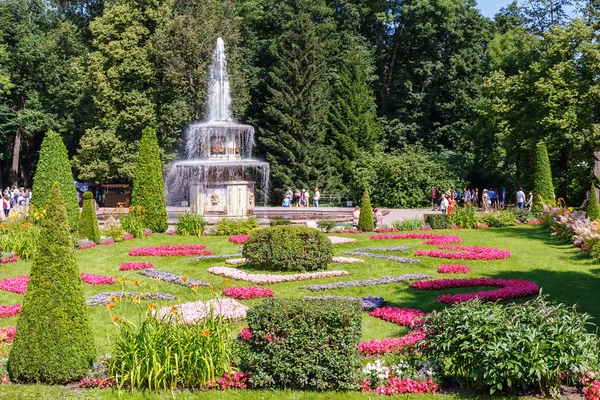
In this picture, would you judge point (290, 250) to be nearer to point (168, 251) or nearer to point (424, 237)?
point (168, 251)

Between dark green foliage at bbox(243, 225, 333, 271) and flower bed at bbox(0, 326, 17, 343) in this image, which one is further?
dark green foliage at bbox(243, 225, 333, 271)

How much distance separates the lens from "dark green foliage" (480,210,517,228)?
25859 millimetres

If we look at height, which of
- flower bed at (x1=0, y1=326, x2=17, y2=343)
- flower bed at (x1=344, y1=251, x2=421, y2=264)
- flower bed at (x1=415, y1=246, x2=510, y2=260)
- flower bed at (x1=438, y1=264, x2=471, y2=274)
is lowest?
flower bed at (x1=0, y1=326, x2=17, y2=343)

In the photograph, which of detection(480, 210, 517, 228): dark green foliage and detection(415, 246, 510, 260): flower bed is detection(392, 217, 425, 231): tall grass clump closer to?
detection(480, 210, 517, 228): dark green foliage

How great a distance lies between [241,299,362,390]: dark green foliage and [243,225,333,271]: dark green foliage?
782cm

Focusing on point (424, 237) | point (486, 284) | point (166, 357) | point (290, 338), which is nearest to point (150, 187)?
point (424, 237)

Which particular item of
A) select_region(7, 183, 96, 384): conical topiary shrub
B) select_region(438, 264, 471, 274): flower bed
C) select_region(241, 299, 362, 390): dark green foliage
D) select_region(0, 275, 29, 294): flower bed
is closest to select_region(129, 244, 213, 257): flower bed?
select_region(0, 275, 29, 294): flower bed

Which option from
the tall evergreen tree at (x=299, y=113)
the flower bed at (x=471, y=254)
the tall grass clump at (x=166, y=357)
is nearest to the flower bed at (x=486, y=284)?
the flower bed at (x=471, y=254)

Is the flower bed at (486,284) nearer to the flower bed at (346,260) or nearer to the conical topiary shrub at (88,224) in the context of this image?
the flower bed at (346,260)

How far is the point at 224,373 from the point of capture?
7.41 meters

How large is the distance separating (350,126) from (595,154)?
17.0 m

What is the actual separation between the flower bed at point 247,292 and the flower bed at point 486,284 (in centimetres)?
326

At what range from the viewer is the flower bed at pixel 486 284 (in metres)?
11.9

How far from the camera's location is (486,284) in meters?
13.4
